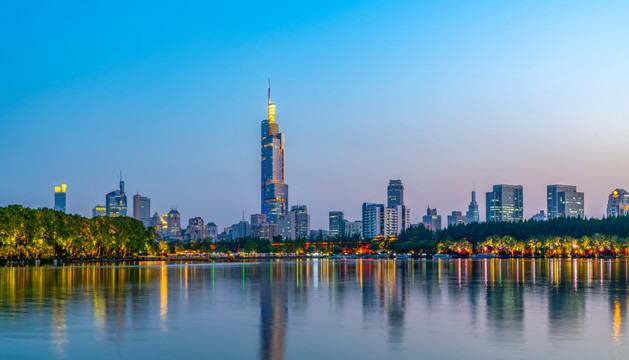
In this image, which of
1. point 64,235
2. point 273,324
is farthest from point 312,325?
point 64,235

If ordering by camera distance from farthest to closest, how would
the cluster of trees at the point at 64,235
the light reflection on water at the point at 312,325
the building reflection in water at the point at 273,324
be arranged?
the cluster of trees at the point at 64,235 < the light reflection on water at the point at 312,325 < the building reflection in water at the point at 273,324

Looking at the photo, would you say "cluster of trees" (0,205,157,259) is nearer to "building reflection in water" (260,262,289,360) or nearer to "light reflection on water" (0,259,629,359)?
"light reflection on water" (0,259,629,359)

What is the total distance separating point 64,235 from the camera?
143500 millimetres

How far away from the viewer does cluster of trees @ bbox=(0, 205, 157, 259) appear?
128250 mm

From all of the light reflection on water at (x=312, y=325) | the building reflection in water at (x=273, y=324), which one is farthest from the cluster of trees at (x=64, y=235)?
the building reflection in water at (x=273, y=324)

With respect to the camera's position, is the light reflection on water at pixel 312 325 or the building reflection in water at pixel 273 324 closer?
the building reflection in water at pixel 273 324

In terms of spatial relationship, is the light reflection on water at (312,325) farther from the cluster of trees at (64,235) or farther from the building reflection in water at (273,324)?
the cluster of trees at (64,235)

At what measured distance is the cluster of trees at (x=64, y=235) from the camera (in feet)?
421

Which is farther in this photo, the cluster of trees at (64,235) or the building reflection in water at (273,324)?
the cluster of trees at (64,235)

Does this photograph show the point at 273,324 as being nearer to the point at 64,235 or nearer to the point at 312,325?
Result: the point at 312,325

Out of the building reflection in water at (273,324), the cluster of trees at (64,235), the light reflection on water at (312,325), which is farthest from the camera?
the cluster of trees at (64,235)

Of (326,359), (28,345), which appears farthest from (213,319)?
(326,359)

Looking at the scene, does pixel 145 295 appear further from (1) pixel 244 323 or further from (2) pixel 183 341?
(2) pixel 183 341

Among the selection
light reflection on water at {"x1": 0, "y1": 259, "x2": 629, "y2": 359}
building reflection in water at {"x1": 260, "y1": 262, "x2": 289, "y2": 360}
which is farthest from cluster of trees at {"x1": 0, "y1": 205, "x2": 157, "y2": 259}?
building reflection in water at {"x1": 260, "y1": 262, "x2": 289, "y2": 360}
